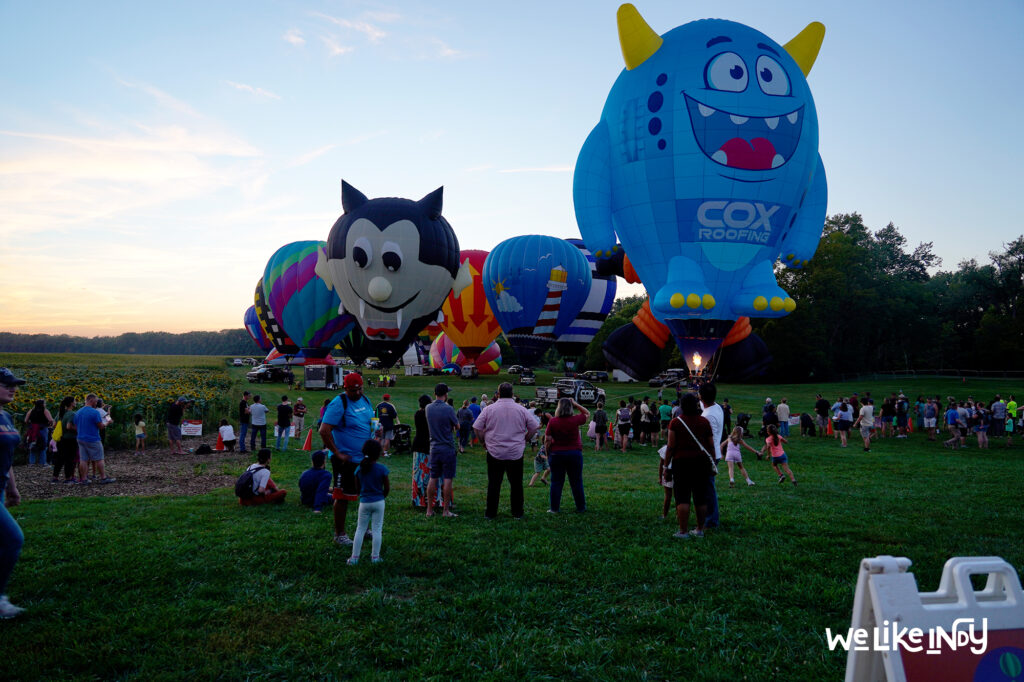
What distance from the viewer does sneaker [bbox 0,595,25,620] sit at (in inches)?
183

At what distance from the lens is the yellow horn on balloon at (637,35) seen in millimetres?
19672

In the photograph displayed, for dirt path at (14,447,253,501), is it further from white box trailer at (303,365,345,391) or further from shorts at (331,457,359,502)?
white box trailer at (303,365,345,391)

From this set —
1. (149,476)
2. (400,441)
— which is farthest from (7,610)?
(400,441)

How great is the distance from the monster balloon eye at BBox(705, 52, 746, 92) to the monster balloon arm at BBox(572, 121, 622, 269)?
148 inches

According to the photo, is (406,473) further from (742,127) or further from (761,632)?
(742,127)

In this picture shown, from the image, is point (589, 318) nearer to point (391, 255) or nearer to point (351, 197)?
point (391, 255)

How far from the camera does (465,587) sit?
5.38 metres

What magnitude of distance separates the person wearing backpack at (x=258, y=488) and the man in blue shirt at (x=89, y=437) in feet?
13.1

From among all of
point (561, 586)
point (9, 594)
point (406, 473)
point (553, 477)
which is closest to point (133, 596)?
point (9, 594)

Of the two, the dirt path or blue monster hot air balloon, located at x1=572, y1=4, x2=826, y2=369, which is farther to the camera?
blue monster hot air balloon, located at x1=572, y1=4, x2=826, y2=369

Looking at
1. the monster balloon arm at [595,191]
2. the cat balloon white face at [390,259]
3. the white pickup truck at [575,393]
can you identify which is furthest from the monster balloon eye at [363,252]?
the monster balloon arm at [595,191]

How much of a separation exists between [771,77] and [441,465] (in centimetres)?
1659

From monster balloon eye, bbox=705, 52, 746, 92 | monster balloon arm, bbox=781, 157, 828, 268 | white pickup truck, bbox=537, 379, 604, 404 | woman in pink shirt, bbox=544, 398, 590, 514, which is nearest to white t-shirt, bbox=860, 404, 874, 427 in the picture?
monster balloon arm, bbox=781, 157, 828, 268

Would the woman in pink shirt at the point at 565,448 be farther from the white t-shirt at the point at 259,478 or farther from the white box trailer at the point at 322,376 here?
the white box trailer at the point at 322,376
